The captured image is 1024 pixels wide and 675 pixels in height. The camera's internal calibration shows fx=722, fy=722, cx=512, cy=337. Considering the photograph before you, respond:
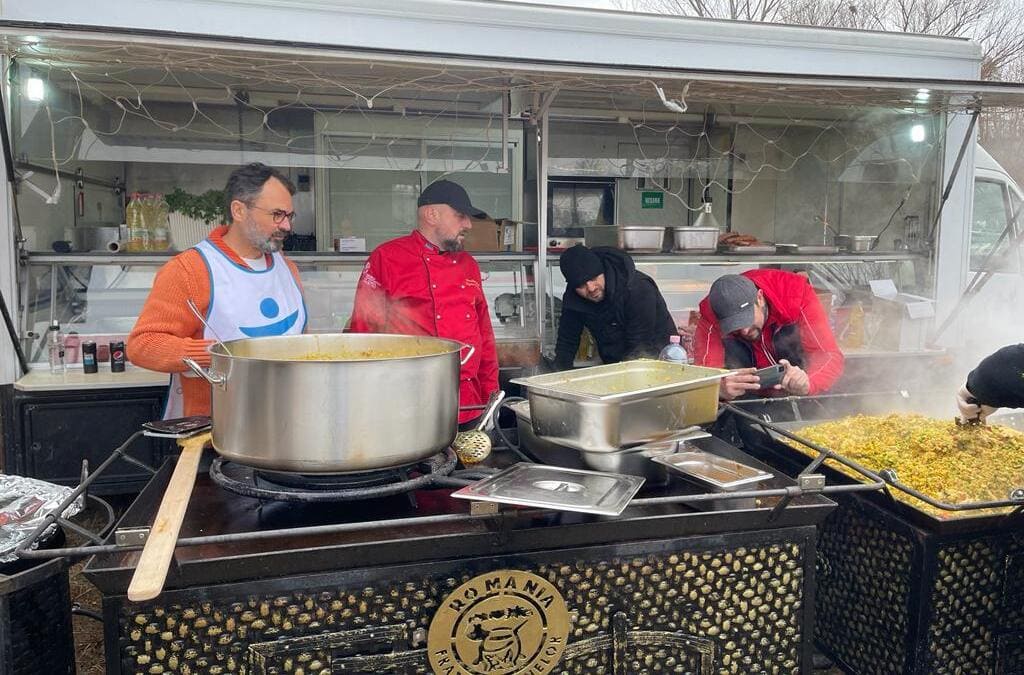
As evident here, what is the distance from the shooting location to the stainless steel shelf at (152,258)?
167 inches

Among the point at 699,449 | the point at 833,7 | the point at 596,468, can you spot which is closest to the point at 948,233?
the point at 699,449

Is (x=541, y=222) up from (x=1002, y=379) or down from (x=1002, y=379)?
up

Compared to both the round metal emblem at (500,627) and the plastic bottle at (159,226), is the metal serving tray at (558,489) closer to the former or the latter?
the round metal emblem at (500,627)

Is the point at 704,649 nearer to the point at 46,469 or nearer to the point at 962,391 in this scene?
the point at 962,391

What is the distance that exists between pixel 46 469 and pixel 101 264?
1245 millimetres

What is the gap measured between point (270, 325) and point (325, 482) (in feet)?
4.32

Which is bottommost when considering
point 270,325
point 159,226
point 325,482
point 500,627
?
point 500,627

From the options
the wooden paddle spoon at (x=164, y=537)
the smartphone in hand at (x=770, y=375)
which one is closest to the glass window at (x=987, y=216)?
the smartphone in hand at (x=770, y=375)

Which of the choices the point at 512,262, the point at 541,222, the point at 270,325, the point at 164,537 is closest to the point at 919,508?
the point at 164,537

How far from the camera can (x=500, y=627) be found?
1.66m

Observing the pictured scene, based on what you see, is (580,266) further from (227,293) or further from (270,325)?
(227,293)

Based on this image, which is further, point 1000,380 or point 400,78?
point 400,78

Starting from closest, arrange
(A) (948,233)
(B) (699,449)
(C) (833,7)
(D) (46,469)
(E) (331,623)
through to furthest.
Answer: (E) (331,623) → (B) (699,449) → (D) (46,469) → (A) (948,233) → (C) (833,7)

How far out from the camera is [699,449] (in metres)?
2.23
